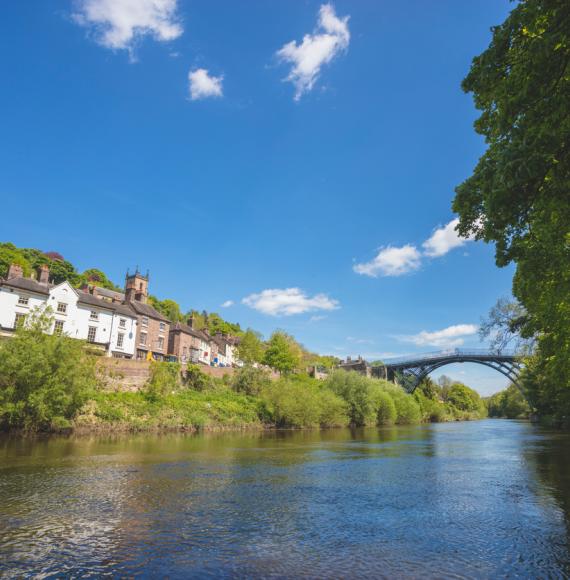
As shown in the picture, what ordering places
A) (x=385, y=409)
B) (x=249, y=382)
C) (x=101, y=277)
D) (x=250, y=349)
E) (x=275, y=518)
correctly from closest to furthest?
(x=275, y=518) < (x=249, y=382) < (x=385, y=409) < (x=250, y=349) < (x=101, y=277)

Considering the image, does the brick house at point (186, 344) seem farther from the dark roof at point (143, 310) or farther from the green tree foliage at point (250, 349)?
Result: the green tree foliage at point (250, 349)

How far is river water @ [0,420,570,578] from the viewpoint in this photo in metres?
8.90

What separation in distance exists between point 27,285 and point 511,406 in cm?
14453

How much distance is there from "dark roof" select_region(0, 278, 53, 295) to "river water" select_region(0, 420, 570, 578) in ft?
105

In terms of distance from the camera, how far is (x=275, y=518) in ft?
41.0

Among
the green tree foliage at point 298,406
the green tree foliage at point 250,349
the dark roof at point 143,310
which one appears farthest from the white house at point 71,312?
the green tree foliage at point 250,349

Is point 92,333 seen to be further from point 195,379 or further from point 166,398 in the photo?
point 166,398

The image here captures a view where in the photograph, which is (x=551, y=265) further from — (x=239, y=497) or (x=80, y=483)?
(x=80, y=483)

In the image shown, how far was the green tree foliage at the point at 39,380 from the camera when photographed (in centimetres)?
A: 3069

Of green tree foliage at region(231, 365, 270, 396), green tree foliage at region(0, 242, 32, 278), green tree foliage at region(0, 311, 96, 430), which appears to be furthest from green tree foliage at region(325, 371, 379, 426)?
green tree foliage at region(0, 242, 32, 278)

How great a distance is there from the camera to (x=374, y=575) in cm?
842

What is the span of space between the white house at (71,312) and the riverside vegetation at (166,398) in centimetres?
251

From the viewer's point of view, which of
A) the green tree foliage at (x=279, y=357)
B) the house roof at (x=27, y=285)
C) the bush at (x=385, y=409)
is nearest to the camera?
the house roof at (x=27, y=285)

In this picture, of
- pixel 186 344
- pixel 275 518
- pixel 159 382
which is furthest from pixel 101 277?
pixel 275 518
